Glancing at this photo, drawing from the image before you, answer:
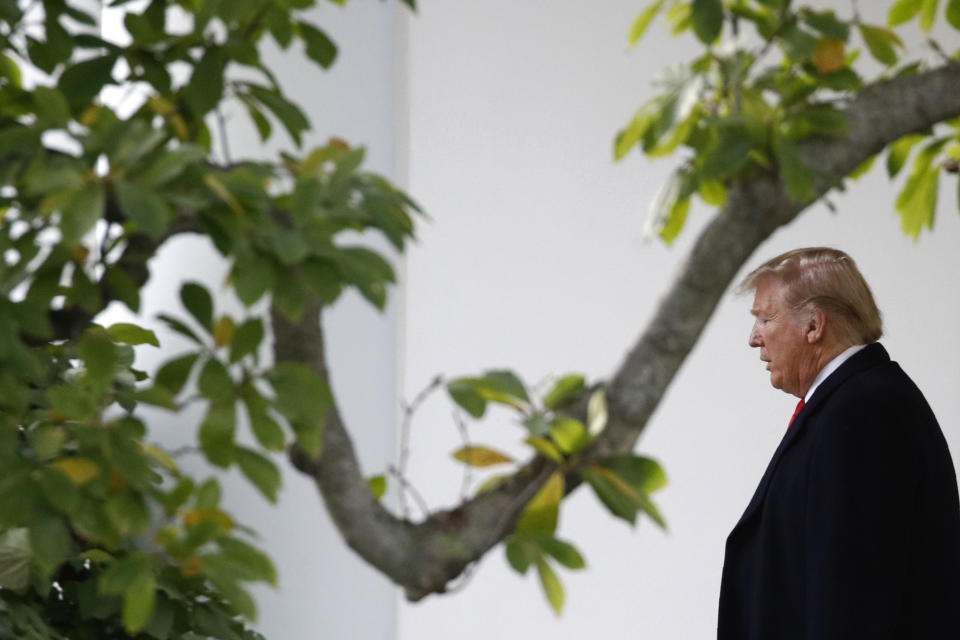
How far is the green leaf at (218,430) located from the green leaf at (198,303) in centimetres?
8

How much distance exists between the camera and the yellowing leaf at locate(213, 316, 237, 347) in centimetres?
87

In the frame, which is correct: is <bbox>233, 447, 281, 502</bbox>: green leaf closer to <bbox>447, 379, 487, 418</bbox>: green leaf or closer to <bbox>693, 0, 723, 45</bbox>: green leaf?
<bbox>447, 379, 487, 418</bbox>: green leaf

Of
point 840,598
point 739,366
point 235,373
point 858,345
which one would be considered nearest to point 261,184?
point 235,373

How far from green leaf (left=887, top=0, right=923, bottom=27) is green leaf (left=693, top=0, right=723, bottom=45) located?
45cm

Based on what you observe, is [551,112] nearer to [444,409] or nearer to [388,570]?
[444,409]

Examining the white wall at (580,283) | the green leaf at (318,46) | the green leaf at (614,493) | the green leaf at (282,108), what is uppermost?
the white wall at (580,283)

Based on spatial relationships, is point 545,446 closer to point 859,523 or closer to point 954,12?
point 954,12

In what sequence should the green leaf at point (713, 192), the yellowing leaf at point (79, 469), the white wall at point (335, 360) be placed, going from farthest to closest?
the white wall at point (335, 360), the green leaf at point (713, 192), the yellowing leaf at point (79, 469)

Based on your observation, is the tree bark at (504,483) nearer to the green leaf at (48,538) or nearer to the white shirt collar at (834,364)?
the green leaf at (48,538)

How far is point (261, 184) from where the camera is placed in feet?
2.65

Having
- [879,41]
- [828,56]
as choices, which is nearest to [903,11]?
[879,41]

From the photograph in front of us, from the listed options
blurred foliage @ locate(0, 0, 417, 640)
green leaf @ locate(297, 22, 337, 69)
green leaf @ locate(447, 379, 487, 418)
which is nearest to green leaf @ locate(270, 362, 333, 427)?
blurred foliage @ locate(0, 0, 417, 640)

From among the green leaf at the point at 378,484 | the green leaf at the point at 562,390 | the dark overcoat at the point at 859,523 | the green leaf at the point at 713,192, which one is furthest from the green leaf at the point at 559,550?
the dark overcoat at the point at 859,523

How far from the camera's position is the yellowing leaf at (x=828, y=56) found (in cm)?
107
